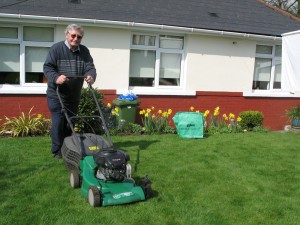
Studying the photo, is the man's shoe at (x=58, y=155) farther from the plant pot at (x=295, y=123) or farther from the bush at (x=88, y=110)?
the plant pot at (x=295, y=123)

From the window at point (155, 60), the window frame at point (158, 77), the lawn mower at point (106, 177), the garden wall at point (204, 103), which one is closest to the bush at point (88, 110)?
the garden wall at point (204, 103)

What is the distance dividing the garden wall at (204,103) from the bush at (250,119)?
0.74 metres

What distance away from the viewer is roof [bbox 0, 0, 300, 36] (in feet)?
29.4

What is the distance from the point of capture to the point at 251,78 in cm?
1124

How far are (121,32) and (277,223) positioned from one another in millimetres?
6600

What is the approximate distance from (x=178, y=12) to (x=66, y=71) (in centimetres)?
592

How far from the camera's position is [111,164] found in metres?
4.18

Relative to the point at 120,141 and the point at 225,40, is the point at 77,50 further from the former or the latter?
the point at 225,40

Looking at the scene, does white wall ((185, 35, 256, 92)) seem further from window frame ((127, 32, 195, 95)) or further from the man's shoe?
the man's shoe

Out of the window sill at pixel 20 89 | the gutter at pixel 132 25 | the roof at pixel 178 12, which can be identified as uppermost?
the roof at pixel 178 12

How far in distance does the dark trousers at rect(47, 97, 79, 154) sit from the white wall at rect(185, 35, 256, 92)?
517 centimetres

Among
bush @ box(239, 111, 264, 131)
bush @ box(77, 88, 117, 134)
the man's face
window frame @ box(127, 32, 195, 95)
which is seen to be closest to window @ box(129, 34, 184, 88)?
window frame @ box(127, 32, 195, 95)

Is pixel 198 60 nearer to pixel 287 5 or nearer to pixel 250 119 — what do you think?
pixel 250 119

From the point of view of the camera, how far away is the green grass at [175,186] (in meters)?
4.25
